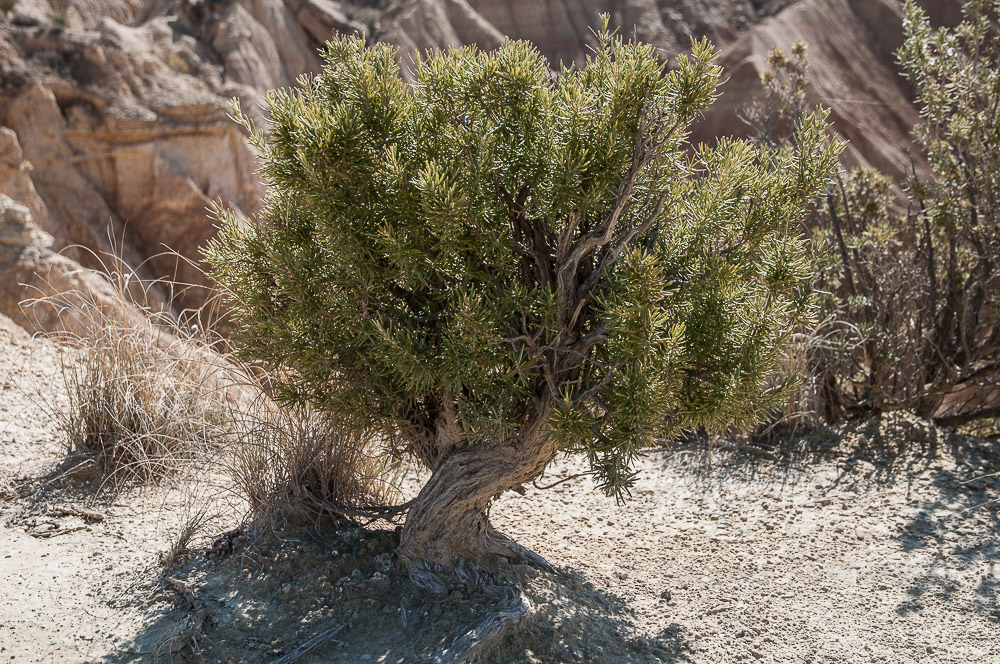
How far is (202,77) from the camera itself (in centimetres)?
1188

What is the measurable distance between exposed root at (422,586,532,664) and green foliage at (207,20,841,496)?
594mm

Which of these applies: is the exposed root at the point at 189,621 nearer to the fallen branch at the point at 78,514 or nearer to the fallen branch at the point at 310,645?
the fallen branch at the point at 310,645

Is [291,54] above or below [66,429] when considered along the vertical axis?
above

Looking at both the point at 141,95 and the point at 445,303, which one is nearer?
the point at 445,303

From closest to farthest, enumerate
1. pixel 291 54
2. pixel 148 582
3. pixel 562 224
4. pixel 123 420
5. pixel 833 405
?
1. pixel 562 224
2. pixel 148 582
3. pixel 123 420
4. pixel 833 405
5. pixel 291 54

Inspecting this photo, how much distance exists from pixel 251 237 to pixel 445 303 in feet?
2.62

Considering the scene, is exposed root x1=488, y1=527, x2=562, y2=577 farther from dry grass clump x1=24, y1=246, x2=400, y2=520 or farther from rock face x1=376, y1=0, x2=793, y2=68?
rock face x1=376, y1=0, x2=793, y2=68

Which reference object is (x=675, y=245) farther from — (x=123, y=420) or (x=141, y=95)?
(x=141, y=95)

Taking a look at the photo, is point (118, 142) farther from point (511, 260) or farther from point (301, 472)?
point (511, 260)

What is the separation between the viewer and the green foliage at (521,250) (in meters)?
2.55

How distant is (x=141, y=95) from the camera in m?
10.1

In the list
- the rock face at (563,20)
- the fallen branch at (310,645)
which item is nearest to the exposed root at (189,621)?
the fallen branch at (310,645)

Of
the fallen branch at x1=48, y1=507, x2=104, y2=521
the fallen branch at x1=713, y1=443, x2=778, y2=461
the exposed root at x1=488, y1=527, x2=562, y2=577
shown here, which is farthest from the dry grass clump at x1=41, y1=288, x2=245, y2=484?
the fallen branch at x1=713, y1=443, x2=778, y2=461

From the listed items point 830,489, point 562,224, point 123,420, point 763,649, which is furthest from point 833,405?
point 123,420
